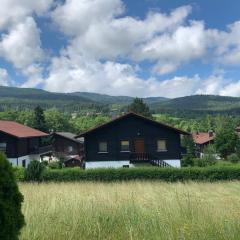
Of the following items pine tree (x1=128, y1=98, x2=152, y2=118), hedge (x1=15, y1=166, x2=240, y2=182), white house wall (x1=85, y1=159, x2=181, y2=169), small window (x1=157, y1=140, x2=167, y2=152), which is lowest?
hedge (x1=15, y1=166, x2=240, y2=182)

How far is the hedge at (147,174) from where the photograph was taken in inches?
1236

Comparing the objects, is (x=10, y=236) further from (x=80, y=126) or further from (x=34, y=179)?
(x=80, y=126)

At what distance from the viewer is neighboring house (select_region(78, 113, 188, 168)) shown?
151 feet

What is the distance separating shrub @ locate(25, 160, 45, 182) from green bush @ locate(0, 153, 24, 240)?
932 inches

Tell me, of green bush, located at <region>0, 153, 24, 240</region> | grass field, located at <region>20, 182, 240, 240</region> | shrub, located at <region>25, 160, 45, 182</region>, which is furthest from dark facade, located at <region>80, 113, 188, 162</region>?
green bush, located at <region>0, 153, 24, 240</region>

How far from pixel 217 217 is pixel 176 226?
2.59ft

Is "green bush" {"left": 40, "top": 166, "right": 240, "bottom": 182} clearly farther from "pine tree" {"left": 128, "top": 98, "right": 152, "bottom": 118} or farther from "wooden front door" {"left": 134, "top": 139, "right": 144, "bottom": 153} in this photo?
"pine tree" {"left": 128, "top": 98, "right": 152, "bottom": 118}

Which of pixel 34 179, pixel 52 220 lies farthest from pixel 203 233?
pixel 34 179

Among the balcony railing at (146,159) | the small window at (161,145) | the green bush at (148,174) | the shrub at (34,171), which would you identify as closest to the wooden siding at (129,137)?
the small window at (161,145)

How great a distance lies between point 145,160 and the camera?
4588 cm

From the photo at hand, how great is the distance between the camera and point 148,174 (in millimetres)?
31984

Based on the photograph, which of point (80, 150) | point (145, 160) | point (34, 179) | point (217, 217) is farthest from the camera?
point (80, 150)

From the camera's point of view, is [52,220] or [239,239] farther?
[52,220]

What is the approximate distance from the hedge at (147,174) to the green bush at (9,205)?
24.8m
